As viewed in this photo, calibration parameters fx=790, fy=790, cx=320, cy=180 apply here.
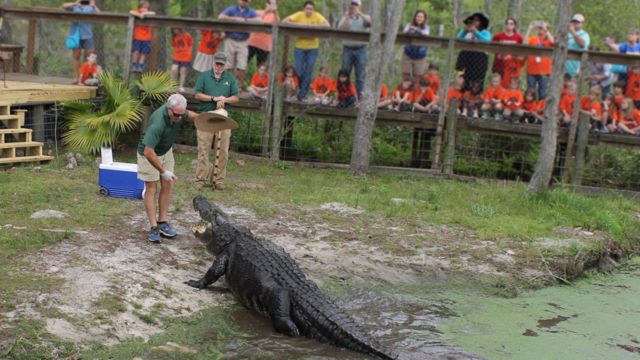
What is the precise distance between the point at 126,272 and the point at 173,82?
20.5 feet

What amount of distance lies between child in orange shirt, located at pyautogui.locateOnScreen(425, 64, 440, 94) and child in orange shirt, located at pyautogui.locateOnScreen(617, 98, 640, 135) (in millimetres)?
2985

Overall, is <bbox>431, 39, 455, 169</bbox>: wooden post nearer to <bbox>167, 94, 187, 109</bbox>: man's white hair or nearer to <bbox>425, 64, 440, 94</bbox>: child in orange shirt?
<bbox>425, 64, 440, 94</bbox>: child in orange shirt

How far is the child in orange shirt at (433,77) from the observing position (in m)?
13.3

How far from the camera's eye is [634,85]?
12.7 metres

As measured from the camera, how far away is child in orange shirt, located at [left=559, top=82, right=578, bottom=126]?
1296 centimetres

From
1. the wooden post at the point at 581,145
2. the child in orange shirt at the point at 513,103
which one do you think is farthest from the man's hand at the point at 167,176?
the wooden post at the point at 581,145

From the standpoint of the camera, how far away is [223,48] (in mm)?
13781

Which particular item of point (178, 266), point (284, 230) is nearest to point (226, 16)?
point (284, 230)

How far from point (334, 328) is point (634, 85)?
8356mm

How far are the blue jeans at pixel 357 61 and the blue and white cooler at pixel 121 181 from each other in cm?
499

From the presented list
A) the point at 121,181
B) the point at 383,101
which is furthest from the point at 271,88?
the point at 121,181

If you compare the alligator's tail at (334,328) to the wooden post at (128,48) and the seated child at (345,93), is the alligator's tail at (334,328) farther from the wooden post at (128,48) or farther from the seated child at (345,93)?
the wooden post at (128,48)

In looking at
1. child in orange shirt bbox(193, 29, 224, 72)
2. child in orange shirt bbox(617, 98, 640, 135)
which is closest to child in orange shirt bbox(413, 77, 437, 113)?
child in orange shirt bbox(617, 98, 640, 135)

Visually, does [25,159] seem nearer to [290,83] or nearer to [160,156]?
[160,156]
